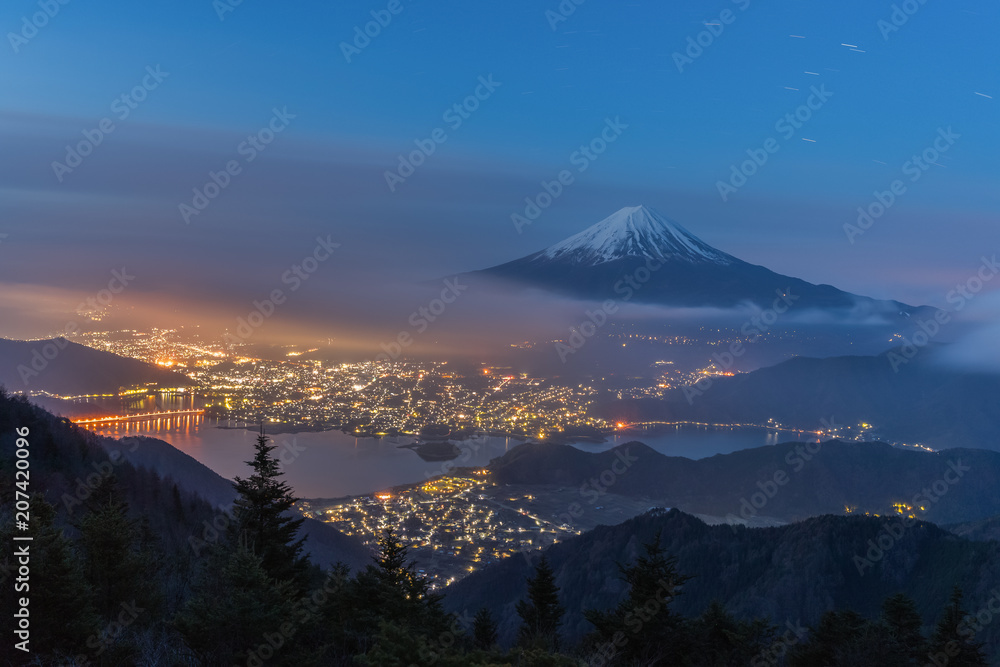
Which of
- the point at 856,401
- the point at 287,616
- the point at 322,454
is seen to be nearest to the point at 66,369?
the point at 322,454

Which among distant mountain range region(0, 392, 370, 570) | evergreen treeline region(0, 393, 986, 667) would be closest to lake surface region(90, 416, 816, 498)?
distant mountain range region(0, 392, 370, 570)

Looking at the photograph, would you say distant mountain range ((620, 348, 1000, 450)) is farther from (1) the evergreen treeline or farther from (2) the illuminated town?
(1) the evergreen treeline

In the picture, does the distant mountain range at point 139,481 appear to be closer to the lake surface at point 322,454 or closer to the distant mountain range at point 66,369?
the lake surface at point 322,454

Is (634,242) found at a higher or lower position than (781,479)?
higher

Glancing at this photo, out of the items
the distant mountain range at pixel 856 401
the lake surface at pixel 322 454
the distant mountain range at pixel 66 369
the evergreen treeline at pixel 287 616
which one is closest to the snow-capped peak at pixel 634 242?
the distant mountain range at pixel 856 401

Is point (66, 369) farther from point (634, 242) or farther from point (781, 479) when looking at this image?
point (634, 242)
